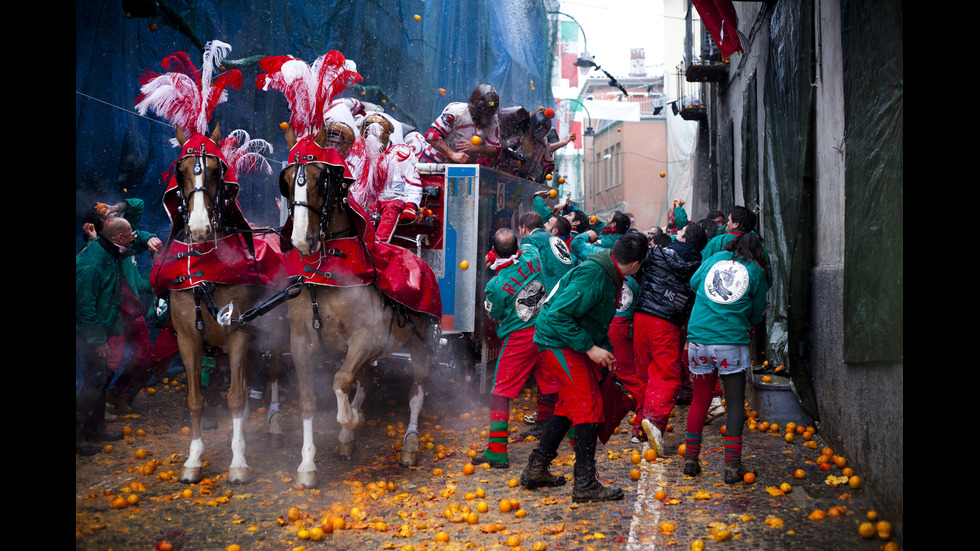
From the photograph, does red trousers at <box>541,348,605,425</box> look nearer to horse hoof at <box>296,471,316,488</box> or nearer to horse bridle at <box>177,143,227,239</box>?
horse hoof at <box>296,471,316,488</box>

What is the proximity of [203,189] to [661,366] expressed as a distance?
4.24 meters

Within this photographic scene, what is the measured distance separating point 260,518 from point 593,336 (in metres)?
2.76

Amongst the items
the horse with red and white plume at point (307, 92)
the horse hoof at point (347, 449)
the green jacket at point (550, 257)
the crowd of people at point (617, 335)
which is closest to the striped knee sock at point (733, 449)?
the crowd of people at point (617, 335)

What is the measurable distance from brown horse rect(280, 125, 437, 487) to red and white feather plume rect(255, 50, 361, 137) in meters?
0.14

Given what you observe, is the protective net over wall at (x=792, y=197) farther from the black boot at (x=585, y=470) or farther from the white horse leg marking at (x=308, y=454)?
the white horse leg marking at (x=308, y=454)

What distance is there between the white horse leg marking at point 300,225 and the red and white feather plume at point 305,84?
2.20 ft

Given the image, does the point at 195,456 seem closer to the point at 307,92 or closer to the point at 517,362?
the point at 517,362

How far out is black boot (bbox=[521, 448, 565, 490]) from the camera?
5.70 m

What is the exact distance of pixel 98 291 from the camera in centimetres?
682

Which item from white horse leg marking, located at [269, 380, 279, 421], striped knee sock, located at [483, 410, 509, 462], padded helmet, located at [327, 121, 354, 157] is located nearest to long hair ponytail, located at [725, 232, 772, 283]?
striped knee sock, located at [483, 410, 509, 462]

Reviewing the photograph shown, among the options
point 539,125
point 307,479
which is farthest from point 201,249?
point 539,125
